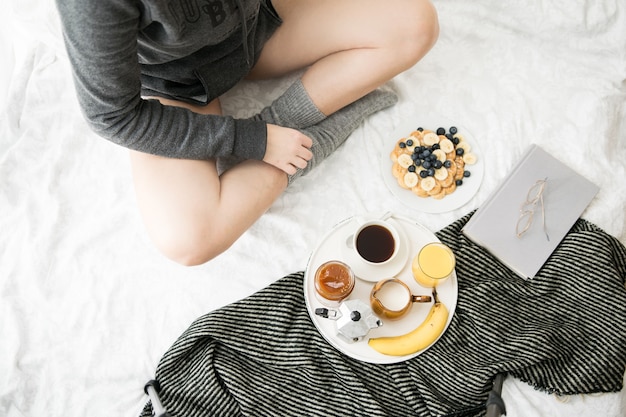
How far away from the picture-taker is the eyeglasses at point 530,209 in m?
1.06

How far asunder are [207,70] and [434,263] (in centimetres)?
58

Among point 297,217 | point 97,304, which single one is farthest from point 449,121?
point 97,304

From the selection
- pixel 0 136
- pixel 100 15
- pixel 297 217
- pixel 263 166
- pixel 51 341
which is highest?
pixel 100 15

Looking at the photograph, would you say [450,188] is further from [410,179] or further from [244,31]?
[244,31]

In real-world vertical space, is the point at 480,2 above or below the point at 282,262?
above

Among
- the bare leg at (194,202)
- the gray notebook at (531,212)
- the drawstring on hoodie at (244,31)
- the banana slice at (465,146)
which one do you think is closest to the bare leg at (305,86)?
the bare leg at (194,202)

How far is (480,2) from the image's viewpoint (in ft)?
4.17

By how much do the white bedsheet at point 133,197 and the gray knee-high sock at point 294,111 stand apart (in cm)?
11

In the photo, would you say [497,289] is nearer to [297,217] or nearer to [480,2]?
[297,217]

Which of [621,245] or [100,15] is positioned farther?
[621,245]

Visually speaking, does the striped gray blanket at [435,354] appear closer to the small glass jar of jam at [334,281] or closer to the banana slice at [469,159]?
the small glass jar of jam at [334,281]

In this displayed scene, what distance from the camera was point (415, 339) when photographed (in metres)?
0.96

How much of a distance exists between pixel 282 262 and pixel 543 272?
1.85ft

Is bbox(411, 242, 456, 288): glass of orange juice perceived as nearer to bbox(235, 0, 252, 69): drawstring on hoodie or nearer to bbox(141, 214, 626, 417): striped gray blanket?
bbox(141, 214, 626, 417): striped gray blanket
